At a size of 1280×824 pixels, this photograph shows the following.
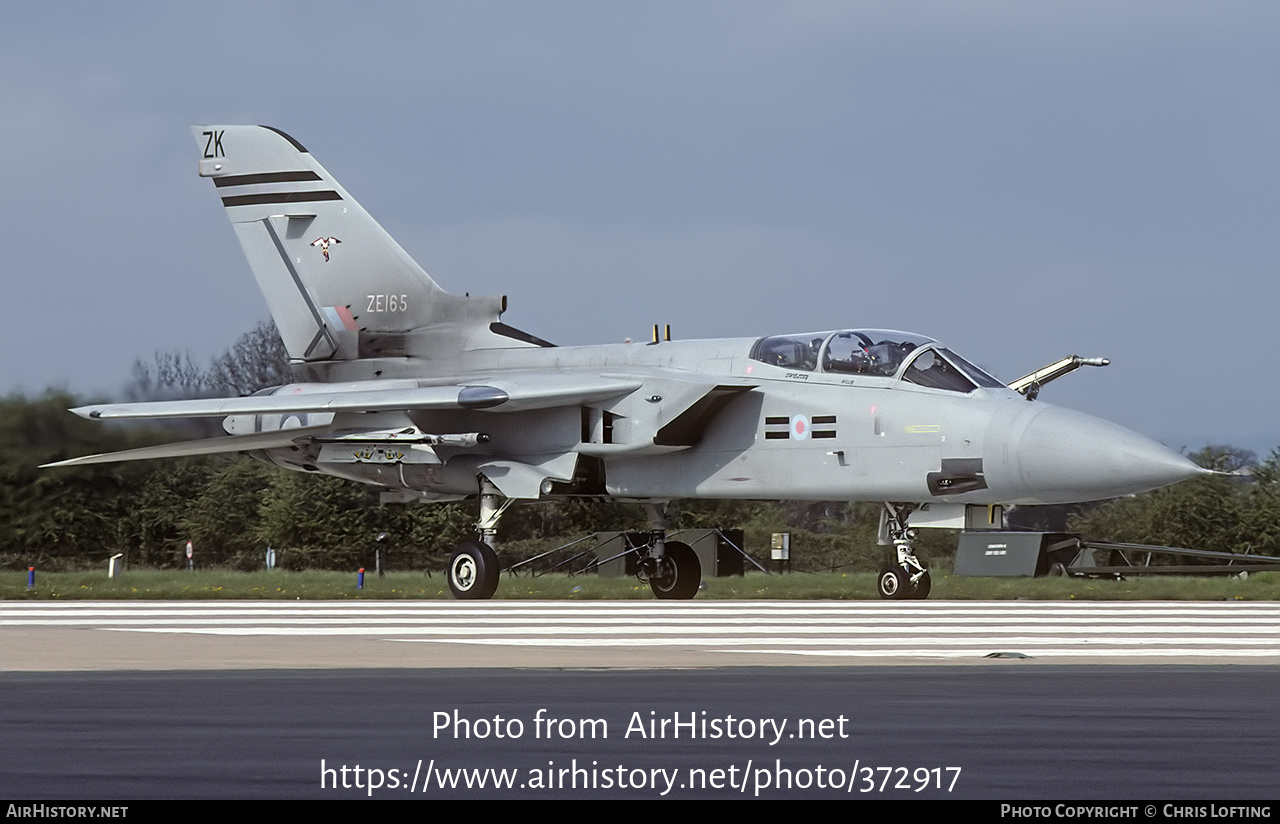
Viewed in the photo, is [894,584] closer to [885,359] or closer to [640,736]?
[885,359]

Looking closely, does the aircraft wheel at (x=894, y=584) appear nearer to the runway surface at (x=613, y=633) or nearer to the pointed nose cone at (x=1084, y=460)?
the runway surface at (x=613, y=633)

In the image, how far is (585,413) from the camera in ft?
62.3

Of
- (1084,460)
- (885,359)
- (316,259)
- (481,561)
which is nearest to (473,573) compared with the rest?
(481,561)

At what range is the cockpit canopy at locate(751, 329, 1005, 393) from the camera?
1741 centimetres

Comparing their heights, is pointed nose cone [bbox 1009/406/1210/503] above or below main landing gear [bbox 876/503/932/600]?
above

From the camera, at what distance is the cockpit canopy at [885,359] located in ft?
57.1

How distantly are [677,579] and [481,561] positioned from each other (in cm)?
226

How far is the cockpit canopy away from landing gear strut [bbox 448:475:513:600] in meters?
3.49

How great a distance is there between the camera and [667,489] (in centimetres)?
1891

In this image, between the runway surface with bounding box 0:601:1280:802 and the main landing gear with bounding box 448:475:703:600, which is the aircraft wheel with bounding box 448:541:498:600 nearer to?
the main landing gear with bounding box 448:475:703:600

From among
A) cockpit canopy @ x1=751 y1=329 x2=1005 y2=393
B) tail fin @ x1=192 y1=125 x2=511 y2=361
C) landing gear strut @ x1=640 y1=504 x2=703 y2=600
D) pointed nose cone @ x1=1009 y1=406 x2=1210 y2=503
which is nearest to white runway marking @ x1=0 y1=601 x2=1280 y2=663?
landing gear strut @ x1=640 y1=504 x2=703 y2=600

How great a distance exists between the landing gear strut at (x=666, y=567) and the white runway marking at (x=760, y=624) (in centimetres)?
97

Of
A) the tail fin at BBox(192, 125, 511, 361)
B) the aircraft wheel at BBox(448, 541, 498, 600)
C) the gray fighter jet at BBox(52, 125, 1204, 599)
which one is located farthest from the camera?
the tail fin at BBox(192, 125, 511, 361)
